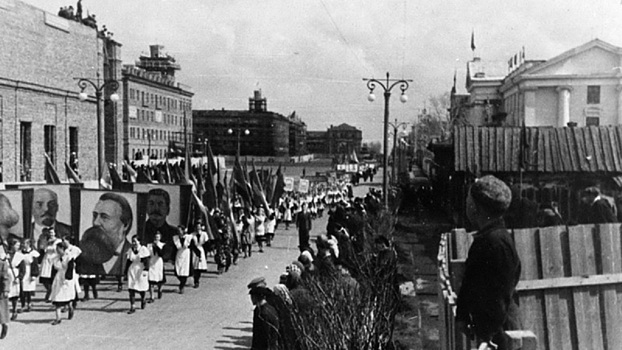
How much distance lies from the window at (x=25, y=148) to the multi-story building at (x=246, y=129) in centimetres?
6608

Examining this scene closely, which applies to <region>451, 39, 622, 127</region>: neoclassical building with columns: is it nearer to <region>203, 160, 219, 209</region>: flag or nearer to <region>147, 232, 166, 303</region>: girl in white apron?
<region>203, 160, 219, 209</region>: flag

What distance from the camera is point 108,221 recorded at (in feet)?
54.2

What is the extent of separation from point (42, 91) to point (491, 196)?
149 feet

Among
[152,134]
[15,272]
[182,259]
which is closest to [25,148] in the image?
[182,259]

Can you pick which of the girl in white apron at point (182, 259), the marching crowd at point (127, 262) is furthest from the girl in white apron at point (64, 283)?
the girl in white apron at point (182, 259)

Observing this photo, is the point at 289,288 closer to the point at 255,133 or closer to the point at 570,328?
the point at 570,328

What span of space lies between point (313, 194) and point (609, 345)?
111 feet

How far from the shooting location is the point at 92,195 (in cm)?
1670

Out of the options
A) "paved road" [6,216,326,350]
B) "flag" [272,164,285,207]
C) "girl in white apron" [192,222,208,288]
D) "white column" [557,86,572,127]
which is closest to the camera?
"paved road" [6,216,326,350]

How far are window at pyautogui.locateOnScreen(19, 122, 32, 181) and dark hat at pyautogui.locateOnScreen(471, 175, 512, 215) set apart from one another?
4312 centimetres

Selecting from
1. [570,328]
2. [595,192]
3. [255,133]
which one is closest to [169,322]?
[595,192]

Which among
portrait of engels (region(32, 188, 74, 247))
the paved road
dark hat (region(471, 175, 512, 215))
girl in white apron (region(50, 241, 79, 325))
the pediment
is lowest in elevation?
the paved road

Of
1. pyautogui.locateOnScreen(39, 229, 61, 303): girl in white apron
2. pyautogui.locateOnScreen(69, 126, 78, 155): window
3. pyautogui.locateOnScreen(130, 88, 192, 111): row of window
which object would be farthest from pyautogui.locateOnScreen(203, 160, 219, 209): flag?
pyautogui.locateOnScreen(130, 88, 192, 111): row of window

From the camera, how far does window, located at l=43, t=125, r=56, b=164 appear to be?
4794cm
